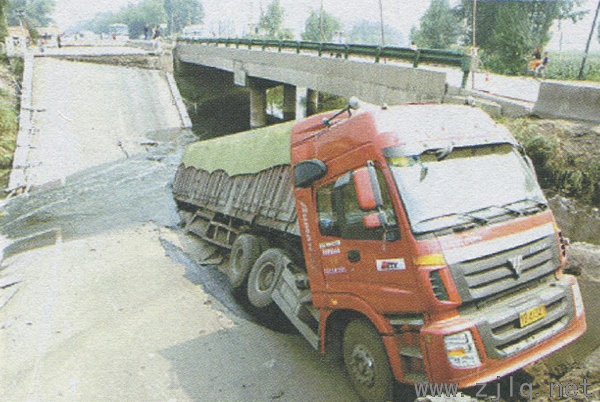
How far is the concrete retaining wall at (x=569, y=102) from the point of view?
10.5 meters

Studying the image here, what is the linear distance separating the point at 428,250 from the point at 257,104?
28.1 meters

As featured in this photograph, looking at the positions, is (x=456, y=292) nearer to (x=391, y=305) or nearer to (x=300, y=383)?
(x=391, y=305)

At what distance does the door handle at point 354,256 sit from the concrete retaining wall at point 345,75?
9261 mm

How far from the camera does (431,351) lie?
4.30 meters

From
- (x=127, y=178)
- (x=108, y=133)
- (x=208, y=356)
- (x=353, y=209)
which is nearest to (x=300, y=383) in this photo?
(x=208, y=356)

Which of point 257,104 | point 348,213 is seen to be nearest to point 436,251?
point 348,213

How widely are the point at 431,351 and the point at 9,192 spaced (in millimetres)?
18157

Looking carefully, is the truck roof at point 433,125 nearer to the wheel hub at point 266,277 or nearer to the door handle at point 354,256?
the door handle at point 354,256

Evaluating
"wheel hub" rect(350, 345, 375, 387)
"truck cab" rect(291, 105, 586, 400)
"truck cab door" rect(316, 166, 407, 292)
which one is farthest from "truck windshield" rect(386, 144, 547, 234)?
"wheel hub" rect(350, 345, 375, 387)

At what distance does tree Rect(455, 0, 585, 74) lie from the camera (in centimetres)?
3916

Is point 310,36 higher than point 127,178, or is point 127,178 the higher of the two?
point 310,36

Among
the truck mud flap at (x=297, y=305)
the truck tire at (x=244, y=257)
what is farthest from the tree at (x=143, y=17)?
the truck mud flap at (x=297, y=305)

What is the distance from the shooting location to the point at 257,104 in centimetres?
3117

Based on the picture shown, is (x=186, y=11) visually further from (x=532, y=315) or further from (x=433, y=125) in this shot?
(x=532, y=315)
